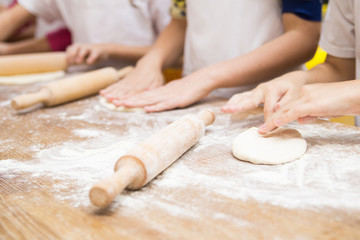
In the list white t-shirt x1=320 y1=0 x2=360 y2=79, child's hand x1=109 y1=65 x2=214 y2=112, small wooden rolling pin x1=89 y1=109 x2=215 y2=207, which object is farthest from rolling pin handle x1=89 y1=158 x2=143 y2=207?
white t-shirt x1=320 y1=0 x2=360 y2=79

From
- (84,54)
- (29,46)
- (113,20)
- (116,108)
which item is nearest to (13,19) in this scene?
(29,46)

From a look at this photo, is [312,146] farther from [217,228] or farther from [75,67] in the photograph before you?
[75,67]

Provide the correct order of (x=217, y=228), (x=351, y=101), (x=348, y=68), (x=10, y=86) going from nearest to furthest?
(x=217, y=228) → (x=351, y=101) → (x=348, y=68) → (x=10, y=86)

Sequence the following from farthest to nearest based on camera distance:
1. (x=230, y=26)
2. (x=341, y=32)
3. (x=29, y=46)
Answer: (x=29, y=46), (x=230, y=26), (x=341, y=32)

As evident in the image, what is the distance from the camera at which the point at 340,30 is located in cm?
135

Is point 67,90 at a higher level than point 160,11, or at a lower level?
lower

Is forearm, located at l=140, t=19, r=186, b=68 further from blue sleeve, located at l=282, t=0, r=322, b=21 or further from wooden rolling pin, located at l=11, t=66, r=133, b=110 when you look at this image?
blue sleeve, located at l=282, t=0, r=322, b=21

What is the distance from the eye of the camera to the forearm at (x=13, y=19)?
2803mm

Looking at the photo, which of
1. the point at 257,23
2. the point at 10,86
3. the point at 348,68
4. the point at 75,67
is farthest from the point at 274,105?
the point at 75,67

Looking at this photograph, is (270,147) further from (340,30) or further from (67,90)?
(67,90)

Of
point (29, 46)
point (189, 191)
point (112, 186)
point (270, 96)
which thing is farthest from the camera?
point (29, 46)

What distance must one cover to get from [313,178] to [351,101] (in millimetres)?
253

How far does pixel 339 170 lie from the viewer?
870 mm

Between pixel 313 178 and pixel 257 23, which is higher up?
pixel 257 23
